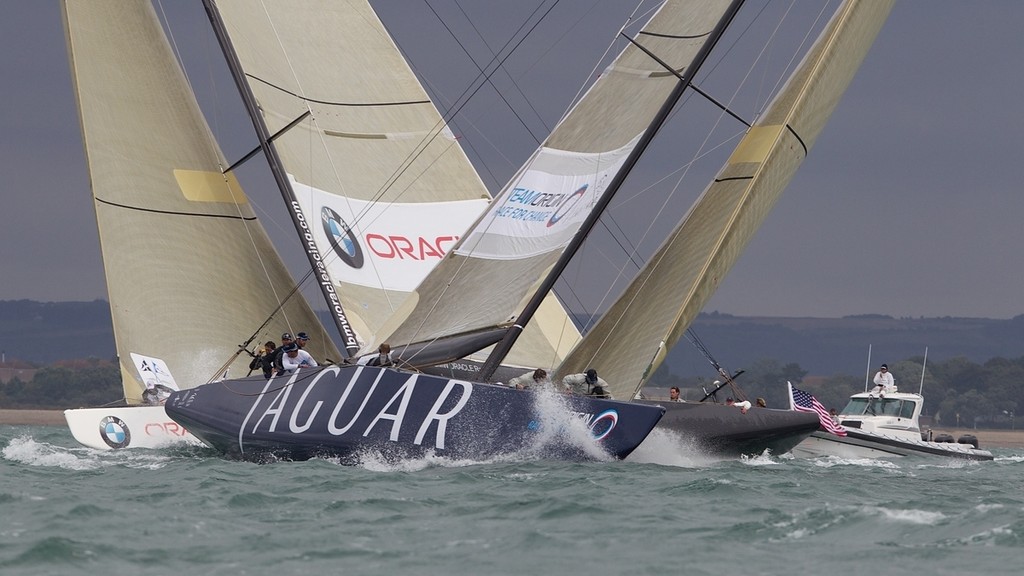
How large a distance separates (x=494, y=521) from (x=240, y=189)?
957 centimetres

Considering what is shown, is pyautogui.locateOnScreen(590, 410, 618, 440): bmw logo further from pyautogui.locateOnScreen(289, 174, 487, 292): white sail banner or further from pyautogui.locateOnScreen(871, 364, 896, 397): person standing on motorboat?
pyautogui.locateOnScreen(871, 364, 896, 397): person standing on motorboat

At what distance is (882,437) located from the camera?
65.5 feet

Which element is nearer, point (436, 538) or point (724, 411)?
point (436, 538)

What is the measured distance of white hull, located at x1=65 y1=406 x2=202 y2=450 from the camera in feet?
56.0

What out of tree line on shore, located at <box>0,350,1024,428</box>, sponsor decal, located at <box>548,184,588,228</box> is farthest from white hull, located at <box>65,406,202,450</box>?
tree line on shore, located at <box>0,350,1024,428</box>

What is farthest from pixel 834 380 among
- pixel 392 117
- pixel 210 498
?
pixel 210 498

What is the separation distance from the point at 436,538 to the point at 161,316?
939 centimetres

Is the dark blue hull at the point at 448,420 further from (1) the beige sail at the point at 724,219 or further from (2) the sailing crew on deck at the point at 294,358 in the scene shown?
(2) the sailing crew on deck at the point at 294,358

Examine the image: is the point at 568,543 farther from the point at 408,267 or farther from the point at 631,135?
the point at 408,267

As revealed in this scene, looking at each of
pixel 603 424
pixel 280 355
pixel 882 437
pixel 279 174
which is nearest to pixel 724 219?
pixel 603 424

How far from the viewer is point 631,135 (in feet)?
44.1

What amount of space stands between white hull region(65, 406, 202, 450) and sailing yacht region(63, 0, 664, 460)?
2 cm

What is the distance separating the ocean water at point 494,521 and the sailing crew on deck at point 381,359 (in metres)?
1.06

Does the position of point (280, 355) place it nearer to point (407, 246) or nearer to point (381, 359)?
point (381, 359)
